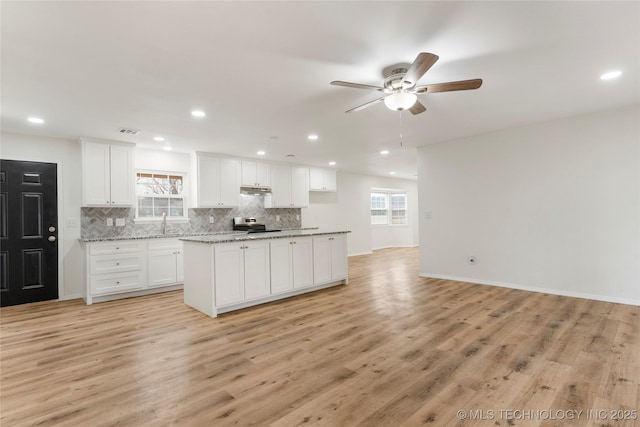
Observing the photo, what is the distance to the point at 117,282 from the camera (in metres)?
4.62

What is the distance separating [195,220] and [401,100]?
468 centimetres

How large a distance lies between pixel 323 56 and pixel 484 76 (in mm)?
1579

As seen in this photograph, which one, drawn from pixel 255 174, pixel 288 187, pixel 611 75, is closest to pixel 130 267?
pixel 255 174

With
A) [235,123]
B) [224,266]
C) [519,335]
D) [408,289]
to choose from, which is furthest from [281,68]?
[408,289]

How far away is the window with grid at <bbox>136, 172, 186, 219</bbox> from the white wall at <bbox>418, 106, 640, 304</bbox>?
4764 millimetres

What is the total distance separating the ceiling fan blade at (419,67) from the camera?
2004 mm

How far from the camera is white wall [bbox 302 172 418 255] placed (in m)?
8.39

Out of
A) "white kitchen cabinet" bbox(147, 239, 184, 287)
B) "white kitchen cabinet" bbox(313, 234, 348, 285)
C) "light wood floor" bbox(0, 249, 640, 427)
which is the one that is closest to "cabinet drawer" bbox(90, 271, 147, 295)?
"white kitchen cabinet" bbox(147, 239, 184, 287)

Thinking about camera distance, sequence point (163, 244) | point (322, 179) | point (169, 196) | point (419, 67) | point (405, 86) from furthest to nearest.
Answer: point (322, 179) → point (169, 196) → point (163, 244) → point (405, 86) → point (419, 67)

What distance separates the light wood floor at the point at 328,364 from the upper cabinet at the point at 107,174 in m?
1.72

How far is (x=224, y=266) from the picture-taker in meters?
3.67

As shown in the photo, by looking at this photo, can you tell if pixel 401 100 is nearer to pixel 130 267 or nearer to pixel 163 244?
pixel 163 244

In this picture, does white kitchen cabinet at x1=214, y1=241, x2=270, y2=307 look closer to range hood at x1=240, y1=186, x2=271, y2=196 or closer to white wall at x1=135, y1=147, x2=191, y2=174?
range hood at x1=240, y1=186, x2=271, y2=196

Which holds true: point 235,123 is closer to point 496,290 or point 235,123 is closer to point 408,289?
point 408,289
